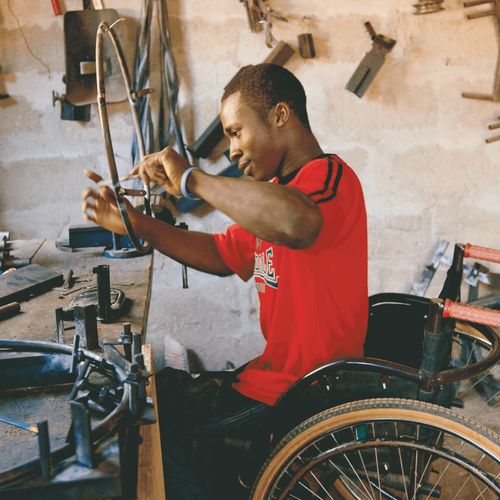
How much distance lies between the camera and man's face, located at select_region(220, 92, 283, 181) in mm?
1767

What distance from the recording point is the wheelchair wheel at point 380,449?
4.39ft

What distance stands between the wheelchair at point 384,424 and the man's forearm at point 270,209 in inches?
13.7

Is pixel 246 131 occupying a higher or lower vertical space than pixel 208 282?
higher

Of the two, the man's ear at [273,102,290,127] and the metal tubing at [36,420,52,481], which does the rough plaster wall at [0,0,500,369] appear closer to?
the man's ear at [273,102,290,127]

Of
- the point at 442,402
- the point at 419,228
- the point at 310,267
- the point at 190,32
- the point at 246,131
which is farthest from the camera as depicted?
the point at 419,228

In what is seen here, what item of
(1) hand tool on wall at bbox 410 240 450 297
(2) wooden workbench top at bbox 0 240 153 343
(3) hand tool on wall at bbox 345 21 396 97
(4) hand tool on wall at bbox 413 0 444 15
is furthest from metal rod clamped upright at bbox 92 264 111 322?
(4) hand tool on wall at bbox 413 0 444 15

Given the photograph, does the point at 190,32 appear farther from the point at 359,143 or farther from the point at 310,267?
the point at 310,267

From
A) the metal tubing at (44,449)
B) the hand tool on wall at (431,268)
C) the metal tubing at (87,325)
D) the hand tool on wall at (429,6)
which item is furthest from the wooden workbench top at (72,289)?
Answer: the hand tool on wall at (429,6)

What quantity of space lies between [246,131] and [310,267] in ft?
1.52

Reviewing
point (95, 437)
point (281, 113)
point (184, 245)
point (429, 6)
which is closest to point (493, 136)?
point (429, 6)

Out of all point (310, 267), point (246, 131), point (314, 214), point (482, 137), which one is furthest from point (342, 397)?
point (482, 137)

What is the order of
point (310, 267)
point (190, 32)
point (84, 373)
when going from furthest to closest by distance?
point (190, 32), point (310, 267), point (84, 373)

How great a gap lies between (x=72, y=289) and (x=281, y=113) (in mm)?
961

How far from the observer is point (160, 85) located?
322 cm
